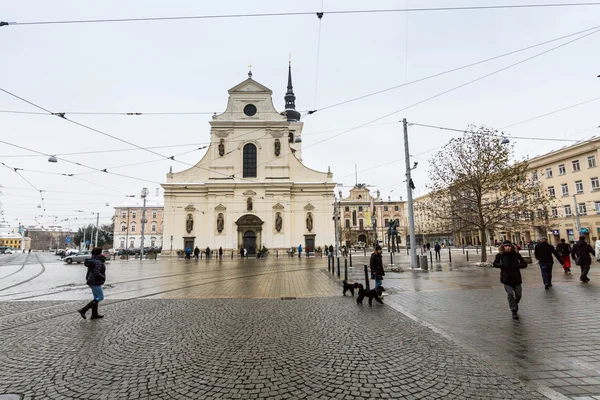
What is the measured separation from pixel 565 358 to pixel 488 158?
1892 centimetres

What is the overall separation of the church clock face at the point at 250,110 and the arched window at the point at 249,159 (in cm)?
470

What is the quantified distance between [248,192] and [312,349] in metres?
40.8

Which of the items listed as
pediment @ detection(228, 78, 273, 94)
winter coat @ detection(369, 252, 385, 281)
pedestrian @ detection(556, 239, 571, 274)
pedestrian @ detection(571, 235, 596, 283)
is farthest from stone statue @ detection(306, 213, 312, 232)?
winter coat @ detection(369, 252, 385, 281)

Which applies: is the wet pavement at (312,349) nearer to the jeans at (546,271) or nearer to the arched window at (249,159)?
the jeans at (546,271)

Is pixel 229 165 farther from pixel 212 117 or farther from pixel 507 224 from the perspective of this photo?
→ pixel 507 224

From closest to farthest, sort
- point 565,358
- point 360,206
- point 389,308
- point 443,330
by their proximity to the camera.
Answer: point 565,358
point 443,330
point 389,308
point 360,206

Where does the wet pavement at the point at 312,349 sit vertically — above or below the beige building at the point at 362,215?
below

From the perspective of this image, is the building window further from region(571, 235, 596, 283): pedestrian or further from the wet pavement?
the wet pavement

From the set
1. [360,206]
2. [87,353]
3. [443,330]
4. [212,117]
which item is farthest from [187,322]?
[360,206]

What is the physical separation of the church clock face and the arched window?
4701 mm

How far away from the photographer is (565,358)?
436 cm

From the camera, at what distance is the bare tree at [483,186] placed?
20.7 meters

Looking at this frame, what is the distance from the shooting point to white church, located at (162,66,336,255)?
146 feet

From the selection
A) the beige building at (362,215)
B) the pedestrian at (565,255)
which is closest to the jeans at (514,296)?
the pedestrian at (565,255)
